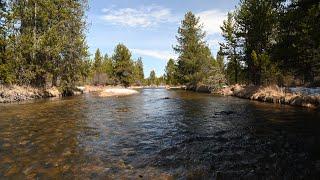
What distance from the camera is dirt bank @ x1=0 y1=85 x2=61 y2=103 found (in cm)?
3555

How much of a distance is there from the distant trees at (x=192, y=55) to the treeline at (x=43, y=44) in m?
23.2

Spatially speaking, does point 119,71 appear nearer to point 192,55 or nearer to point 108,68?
point 108,68

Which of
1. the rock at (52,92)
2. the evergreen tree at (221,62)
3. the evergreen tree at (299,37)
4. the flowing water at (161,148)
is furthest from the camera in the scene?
the evergreen tree at (221,62)

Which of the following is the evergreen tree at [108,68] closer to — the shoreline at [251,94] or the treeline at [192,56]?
the treeline at [192,56]

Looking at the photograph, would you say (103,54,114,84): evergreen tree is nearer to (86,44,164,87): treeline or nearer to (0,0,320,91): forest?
(86,44,164,87): treeline

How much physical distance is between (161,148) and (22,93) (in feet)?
103

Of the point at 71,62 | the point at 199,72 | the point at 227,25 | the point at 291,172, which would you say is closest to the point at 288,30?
the point at 291,172

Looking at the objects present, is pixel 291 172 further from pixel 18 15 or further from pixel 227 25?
pixel 227 25

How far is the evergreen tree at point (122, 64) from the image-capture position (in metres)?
96.6

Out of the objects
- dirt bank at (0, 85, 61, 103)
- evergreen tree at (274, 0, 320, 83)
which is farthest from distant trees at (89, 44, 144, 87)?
evergreen tree at (274, 0, 320, 83)

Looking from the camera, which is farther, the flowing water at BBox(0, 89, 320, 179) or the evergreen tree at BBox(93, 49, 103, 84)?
the evergreen tree at BBox(93, 49, 103, 84)

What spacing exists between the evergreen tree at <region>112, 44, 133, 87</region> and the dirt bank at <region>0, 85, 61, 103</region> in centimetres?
5127

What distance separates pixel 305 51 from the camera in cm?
2409

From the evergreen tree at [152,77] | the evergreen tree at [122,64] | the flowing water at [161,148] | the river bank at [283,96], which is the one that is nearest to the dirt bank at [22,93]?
the flowing water at [161,148]
